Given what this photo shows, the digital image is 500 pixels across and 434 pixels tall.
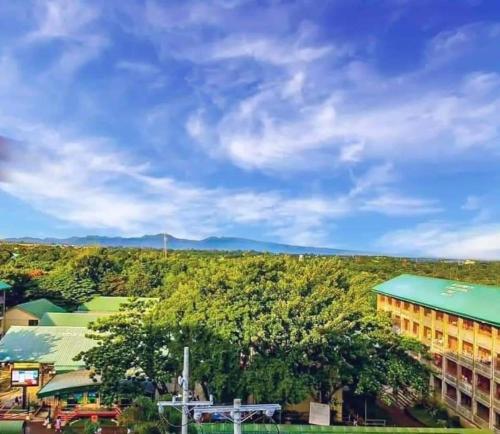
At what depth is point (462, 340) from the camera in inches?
1219

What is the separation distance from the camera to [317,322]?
23984 millimetres

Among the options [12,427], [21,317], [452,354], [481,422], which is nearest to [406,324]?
[452,354]

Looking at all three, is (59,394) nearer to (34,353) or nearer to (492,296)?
(34,353)

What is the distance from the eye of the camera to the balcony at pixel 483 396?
27.7 m

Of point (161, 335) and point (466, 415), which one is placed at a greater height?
point (161, 335)

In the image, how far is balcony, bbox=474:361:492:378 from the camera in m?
27.8

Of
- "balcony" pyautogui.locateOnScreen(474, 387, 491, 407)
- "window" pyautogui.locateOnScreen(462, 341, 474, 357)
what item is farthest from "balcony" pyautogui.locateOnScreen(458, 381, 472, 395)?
"window" pyautogui.locateOnScreen(462, 341, 474, 357)

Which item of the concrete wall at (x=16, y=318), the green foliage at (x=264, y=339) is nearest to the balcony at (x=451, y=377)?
the green foliage at (x=264, y=339)

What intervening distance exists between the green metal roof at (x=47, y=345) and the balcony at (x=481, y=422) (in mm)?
21463

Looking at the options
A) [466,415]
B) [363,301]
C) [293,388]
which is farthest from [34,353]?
[466,415]

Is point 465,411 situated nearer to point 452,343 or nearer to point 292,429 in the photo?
point 452,343

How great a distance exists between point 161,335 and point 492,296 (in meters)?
18.6

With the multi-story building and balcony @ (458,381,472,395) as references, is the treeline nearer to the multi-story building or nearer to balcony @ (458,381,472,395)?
the multi-story building

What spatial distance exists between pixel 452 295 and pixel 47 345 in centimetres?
2477
